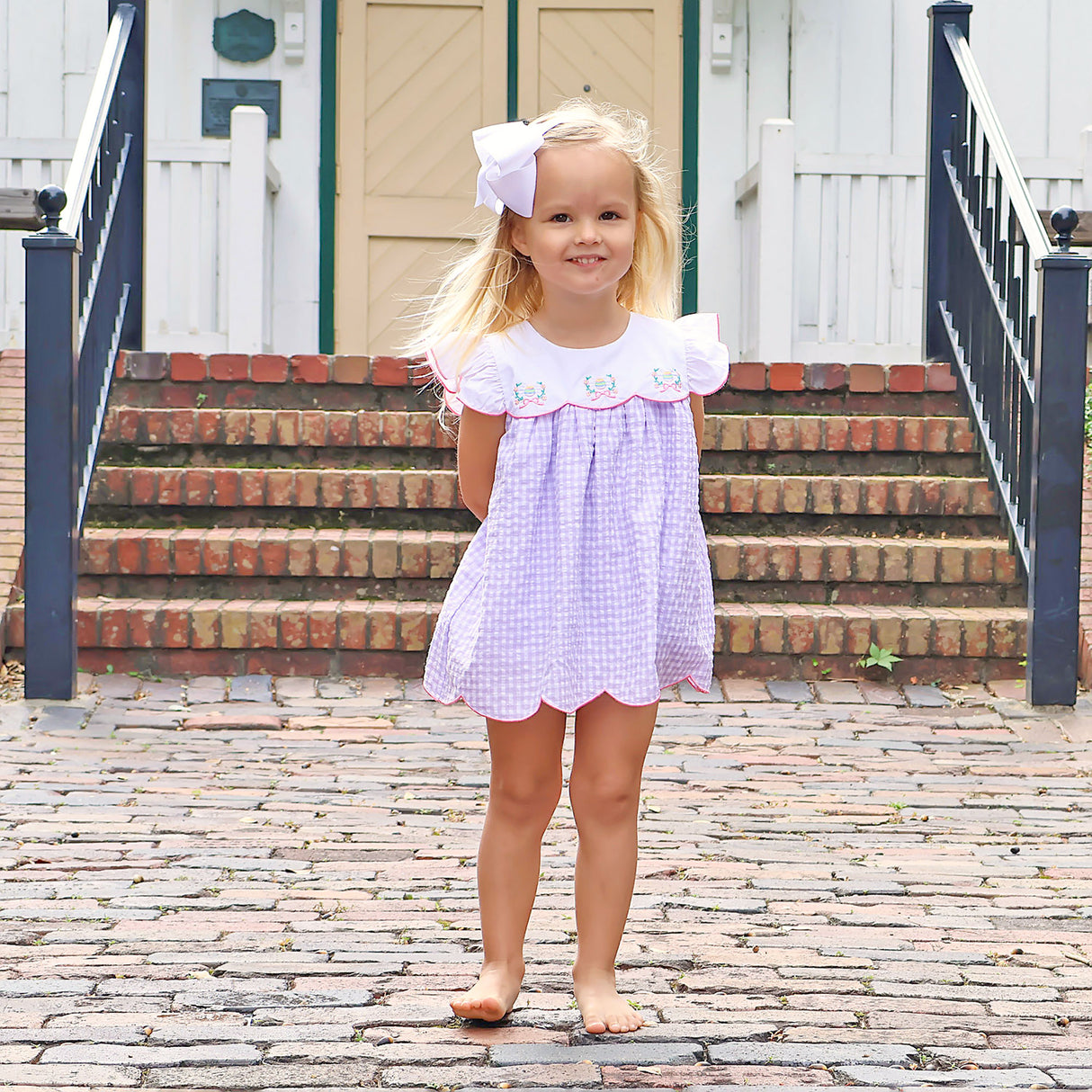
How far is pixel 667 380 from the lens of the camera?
2.42 meters

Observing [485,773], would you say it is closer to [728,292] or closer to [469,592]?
[469,592]

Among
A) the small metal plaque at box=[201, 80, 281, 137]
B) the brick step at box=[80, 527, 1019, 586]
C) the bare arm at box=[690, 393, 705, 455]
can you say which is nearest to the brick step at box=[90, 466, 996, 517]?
the brick step at box=[80, 527, 1019, 586]

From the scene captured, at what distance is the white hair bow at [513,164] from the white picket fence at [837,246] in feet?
17.6

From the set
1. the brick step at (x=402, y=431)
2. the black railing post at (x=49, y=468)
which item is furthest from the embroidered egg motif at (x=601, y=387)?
the brick step at (x=402, y=431)

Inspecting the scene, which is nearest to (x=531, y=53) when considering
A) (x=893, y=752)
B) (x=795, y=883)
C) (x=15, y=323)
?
(x=15, y=323)

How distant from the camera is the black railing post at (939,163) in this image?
6.62m

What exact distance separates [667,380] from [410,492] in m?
3.53

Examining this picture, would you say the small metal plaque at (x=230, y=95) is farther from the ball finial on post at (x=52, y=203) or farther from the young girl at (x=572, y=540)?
the young girl at (x=572, y=540)

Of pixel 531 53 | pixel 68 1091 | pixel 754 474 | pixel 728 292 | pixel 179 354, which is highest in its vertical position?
pixel 531 53

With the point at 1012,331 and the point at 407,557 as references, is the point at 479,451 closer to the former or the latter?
the point at 407,557

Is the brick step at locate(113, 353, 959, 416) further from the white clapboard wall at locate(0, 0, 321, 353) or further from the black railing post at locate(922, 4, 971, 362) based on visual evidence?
the white clapboard wall at locate(0, 0, 321, 353)

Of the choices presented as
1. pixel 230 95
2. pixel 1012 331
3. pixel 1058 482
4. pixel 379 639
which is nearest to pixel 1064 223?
pixel 1012 331

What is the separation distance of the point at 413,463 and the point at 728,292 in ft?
9.48

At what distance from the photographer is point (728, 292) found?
839 centimetres
